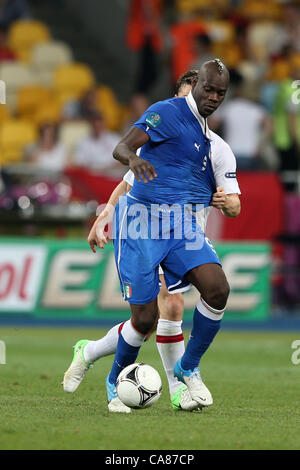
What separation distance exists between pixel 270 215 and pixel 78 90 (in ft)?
17.7

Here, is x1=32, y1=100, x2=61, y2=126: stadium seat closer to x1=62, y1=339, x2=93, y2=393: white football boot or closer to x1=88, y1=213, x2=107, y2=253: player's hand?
x1=62, y1=339, x2=93, y2=393: white football boot

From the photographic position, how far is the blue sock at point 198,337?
279 inches

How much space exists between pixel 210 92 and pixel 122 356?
1.86 meters

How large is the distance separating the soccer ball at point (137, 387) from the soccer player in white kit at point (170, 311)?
187mm

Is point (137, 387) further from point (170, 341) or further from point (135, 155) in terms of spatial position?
point (135, 155)

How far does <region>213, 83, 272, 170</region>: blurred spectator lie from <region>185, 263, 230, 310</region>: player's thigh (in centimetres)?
838

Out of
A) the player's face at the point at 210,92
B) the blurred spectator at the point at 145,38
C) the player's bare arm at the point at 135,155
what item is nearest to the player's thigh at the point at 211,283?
the player's bare arm at the point at 135,155

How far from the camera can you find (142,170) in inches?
253

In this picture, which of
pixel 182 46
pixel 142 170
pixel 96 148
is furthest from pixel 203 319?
pixel 182 46

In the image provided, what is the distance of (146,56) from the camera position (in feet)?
59.9

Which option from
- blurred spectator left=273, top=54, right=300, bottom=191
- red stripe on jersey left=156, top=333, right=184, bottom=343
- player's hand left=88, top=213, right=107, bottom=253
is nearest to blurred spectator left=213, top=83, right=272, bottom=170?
blurred spectator left=273, top=54, right=300, bottom=191

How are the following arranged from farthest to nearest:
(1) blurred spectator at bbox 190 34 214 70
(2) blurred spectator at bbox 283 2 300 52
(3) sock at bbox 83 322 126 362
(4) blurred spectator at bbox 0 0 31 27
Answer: (4) blurred spectator at bbox 0 0 31 27, (2) blurred spectator at bbox 283 2 300 52, (1) blurred spectator at bbox 190 34 214 70, (3) sock at bbox 83 322 126 362

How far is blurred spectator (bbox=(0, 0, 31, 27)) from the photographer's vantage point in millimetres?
20453

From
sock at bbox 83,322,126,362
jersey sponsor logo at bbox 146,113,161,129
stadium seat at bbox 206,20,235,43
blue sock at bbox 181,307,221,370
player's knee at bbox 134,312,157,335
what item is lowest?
sock at bbox 83,322,126,362
